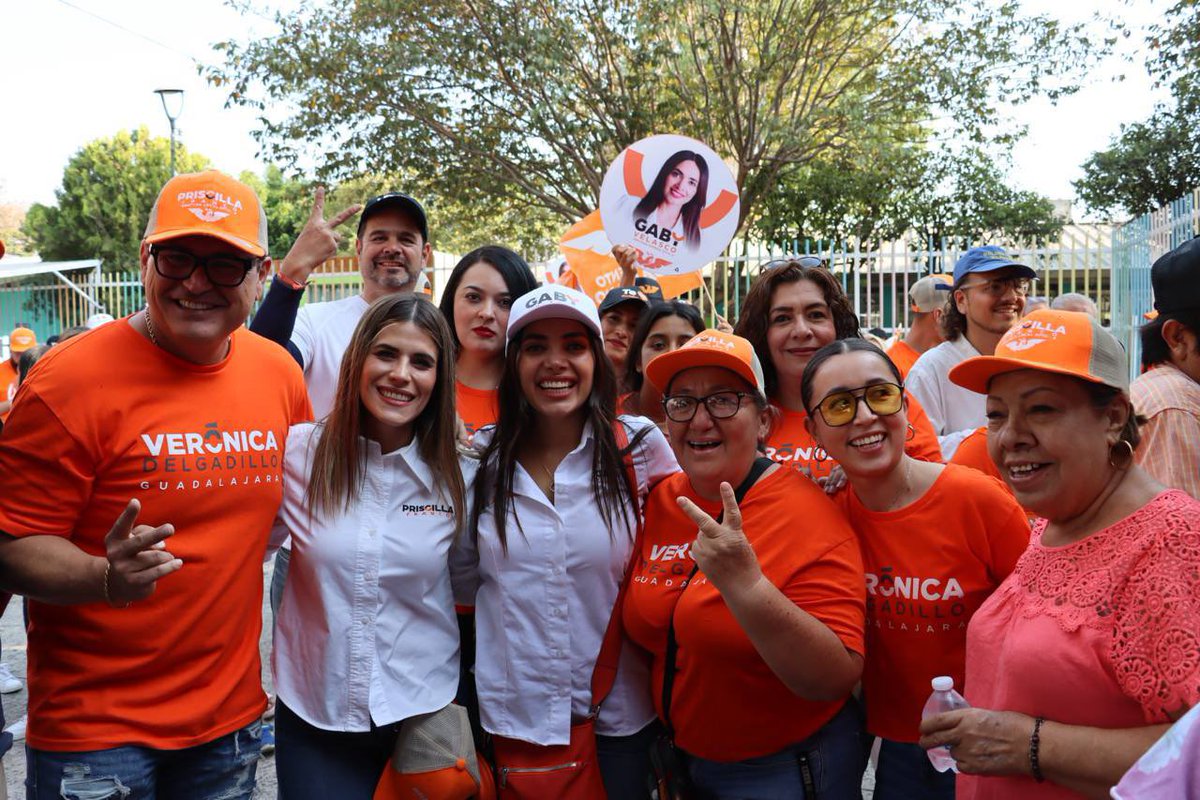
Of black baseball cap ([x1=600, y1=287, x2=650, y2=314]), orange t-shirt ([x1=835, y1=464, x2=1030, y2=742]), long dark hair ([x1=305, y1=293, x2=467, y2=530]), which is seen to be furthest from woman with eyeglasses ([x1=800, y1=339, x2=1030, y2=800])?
black baseball cap ([x1=600, y1=287, x2=650, y2=314])

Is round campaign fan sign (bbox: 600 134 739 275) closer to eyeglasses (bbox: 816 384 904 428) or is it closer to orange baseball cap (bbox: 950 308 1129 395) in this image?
eyeglasses (bbox: 816 384 904 428)

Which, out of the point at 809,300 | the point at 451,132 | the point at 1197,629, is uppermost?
the point at 451,132

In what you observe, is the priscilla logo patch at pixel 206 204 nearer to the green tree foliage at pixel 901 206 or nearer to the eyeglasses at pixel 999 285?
the eyeglasses at pixel 999 285

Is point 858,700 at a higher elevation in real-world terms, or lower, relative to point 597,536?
lower

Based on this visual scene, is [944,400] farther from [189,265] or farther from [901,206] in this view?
[901,206]

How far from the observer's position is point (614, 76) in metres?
15.7

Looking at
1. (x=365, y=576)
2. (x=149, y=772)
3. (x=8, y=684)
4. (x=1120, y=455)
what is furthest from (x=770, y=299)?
(x=8, y=684)

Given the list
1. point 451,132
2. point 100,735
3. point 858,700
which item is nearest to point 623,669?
point 858,700

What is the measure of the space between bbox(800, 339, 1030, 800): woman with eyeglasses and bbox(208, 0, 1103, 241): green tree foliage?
1220 cm

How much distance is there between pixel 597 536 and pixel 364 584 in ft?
2.22

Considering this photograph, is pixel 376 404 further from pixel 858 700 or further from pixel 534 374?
pixel 858 700

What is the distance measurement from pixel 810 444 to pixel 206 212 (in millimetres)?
1993

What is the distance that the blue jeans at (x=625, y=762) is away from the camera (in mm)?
2814

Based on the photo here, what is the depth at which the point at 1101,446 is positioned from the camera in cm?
203
